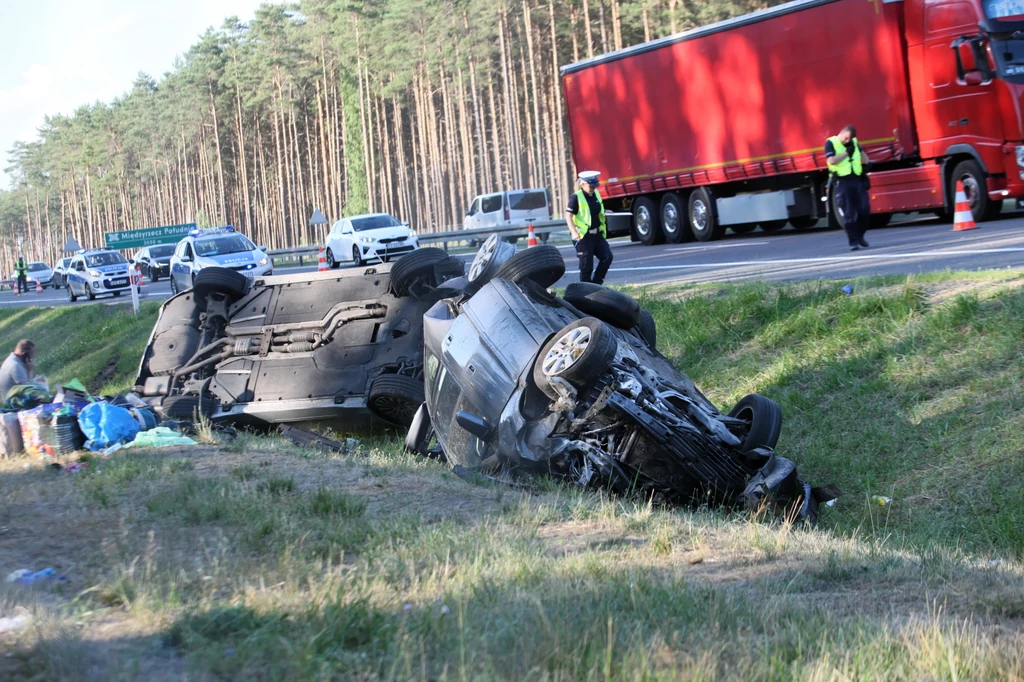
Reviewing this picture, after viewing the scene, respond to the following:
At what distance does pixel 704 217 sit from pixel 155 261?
2231cm

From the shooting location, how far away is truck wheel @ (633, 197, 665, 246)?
946 inches

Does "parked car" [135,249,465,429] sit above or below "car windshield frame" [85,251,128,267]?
below

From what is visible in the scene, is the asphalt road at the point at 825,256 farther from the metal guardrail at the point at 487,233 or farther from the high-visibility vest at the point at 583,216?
the metal guardrail at the point at 487,233

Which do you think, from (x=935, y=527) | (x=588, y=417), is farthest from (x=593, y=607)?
(x=935, y=527)

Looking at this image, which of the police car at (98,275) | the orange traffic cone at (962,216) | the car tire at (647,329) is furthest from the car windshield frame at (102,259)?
the car tire at (647,329)

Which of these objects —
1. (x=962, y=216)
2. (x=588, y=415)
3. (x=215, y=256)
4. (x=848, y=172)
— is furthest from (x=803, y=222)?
(x=588, y=415)

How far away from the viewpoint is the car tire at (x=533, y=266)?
314 inches

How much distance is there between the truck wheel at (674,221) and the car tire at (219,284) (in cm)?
1418

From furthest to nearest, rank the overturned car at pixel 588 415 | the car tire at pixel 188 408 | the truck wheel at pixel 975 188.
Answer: the truck wheel at pixel 975 188
the car tire at pixel 188 408
the overturned car at pixel 588 415

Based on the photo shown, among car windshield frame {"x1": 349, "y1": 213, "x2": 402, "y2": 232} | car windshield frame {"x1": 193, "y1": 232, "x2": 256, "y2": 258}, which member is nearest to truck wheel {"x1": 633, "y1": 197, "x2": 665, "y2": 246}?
car windshield frame {"x1": 349, "y1": 213, "x2": 402, "y2": 232}

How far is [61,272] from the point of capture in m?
44.2

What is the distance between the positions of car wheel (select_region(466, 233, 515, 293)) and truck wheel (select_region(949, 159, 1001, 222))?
11077mm

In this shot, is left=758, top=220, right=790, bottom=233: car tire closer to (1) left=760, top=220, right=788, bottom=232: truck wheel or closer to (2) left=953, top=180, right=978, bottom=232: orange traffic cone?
(1) left=760, top=220, right=788, bottom=232: truck wheel

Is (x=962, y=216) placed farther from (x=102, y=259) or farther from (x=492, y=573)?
(x=102, y=259)
